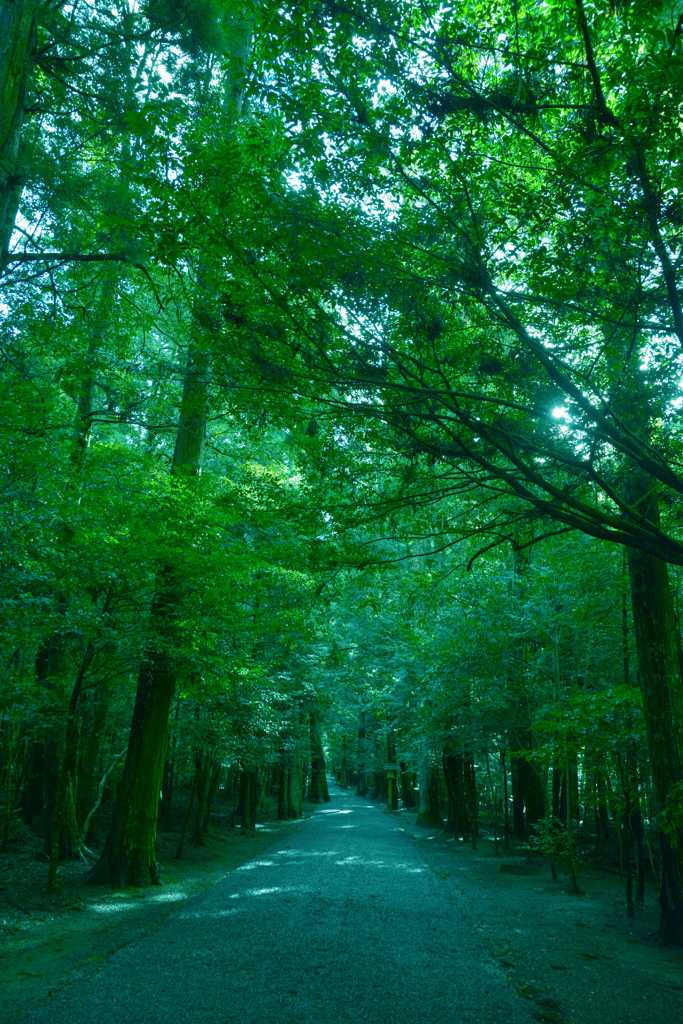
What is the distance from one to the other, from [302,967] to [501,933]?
3.01 meters

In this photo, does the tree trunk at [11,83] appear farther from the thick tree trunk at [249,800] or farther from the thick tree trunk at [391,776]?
the thick tree trunk at [391,776]

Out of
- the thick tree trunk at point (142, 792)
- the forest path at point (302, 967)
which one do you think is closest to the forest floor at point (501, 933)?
the forest path at point (302, 967)

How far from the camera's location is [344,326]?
4.56 metres

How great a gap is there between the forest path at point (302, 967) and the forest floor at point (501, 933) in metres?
0.18

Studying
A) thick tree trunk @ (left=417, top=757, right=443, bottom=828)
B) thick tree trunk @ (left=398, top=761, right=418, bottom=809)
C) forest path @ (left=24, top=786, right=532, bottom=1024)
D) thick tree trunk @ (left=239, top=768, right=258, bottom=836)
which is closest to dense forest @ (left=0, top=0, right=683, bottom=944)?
forest path @ (left=24, top=786, right=532, bottom=1024)

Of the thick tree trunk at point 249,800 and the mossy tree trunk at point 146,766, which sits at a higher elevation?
the mossy tree trunk at point 146,766

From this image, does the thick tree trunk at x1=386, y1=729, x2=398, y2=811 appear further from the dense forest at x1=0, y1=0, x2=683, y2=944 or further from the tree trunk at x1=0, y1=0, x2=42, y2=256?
the tree trunk at x1=0, y1=0, x2=42, y2=256

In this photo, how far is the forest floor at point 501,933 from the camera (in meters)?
5.06

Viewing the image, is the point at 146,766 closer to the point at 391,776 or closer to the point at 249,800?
the point at 249,800

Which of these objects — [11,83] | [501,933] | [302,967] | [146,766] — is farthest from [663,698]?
[11,83]

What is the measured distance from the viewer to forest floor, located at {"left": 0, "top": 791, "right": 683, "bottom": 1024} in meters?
5.06

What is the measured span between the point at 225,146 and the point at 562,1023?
687 cm

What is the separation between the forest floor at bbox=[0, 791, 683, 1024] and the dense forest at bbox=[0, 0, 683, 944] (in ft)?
2.50

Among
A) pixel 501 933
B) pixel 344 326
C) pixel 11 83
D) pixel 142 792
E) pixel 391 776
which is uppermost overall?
pixel 11 83
